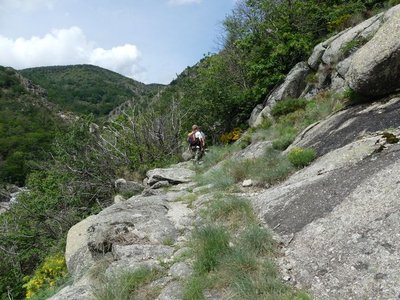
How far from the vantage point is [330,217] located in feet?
16.3

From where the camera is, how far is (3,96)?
336 ft

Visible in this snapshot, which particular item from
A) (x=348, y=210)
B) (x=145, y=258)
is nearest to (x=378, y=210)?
(x=348, y=210)

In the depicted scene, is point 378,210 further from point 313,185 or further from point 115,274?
point 115,274

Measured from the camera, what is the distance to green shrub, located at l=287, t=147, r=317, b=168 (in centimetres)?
787

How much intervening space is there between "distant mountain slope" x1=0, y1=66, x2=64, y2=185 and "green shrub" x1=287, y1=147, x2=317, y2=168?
41816 mm

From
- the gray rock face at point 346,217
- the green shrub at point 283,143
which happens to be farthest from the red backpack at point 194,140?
the gray rock face at point 346,217

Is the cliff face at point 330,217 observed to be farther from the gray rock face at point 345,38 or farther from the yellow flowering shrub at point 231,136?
the yellow flowering shrub at point 231,136

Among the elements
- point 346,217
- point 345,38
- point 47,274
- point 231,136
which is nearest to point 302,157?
point 346,217

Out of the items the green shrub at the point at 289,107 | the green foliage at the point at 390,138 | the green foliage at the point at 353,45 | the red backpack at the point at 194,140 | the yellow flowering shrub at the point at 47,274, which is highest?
the green foliage at the point at 353,45

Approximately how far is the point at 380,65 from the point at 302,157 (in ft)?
8.54

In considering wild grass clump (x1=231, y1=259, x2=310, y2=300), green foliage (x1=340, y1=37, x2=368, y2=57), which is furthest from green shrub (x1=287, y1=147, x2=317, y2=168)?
green foliage (x1=340, y1=37, x2=368, y2=57)

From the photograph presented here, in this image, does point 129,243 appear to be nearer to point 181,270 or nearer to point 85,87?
point 181,270

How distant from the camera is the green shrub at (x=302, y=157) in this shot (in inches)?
310

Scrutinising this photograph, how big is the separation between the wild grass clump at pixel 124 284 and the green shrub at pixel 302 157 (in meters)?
4.10
